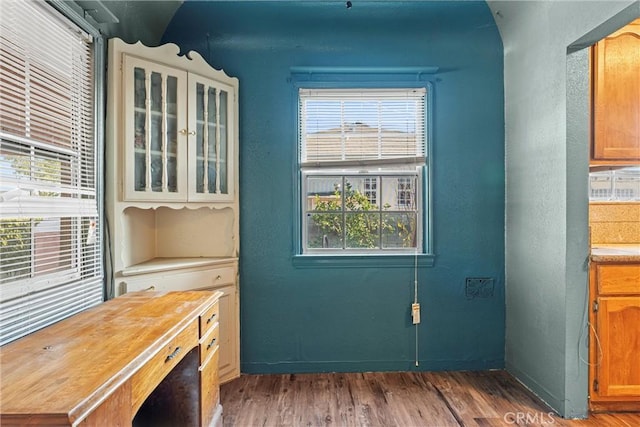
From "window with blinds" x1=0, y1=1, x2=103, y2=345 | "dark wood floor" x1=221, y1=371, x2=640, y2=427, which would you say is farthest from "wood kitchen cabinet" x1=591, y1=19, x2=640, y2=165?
"window with blinds" x1=0, y1=1, x2=103, y2=345

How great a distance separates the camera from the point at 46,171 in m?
1.55

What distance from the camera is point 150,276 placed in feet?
6.84

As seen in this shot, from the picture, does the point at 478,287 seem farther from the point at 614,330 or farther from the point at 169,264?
the point at 169,264

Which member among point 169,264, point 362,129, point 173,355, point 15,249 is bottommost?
point 173,355

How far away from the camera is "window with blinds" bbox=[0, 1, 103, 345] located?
4.42 ft

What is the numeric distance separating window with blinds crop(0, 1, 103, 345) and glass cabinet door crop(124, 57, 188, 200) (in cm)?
19

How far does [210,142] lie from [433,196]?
5.34 feet

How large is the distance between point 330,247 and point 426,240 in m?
0.72

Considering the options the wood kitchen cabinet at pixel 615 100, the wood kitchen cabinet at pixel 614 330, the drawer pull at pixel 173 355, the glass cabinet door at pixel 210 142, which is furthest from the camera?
the glass cabinet door at pixel 210 142

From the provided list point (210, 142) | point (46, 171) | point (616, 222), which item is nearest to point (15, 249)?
point (46, 171)

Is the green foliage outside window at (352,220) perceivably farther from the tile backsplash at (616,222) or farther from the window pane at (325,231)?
the tile backsplash at (616,222)

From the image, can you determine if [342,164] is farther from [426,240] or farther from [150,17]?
[150,17]

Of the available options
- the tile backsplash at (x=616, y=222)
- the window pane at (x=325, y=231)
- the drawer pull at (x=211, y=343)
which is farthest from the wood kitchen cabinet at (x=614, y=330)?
the drawer pull at (x=211, y=343)

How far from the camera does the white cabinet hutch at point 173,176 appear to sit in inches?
77.7
